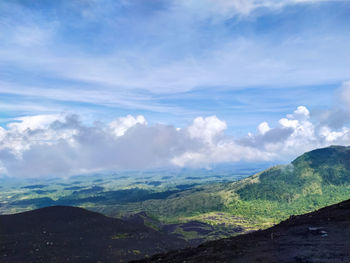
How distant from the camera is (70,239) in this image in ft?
237

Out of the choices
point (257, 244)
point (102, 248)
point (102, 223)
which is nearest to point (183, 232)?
point (102, 223)

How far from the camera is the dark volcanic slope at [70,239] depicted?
196 feet

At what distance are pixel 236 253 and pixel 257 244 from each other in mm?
4899

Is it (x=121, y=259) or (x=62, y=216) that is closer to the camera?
(x=121, y=259)

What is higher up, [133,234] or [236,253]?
[236,253]

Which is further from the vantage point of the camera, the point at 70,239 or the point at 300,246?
the point at 70,239

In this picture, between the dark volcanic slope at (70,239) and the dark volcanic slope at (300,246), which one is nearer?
the dark volcanic slope at (300,246)

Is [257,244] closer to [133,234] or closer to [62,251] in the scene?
[62,251]

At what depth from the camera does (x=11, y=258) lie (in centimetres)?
5594

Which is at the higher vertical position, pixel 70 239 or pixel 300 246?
pixel 300 246

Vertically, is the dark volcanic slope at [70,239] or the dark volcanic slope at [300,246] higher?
the dark volcanic slope at [300,246]

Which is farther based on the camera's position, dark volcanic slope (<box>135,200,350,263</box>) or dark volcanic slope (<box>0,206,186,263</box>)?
dark volcanic slope (<box>0,206,186,263</box>)

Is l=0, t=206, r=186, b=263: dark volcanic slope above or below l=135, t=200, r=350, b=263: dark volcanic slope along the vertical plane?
below

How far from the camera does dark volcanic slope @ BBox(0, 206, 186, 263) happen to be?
5959 centimetres
